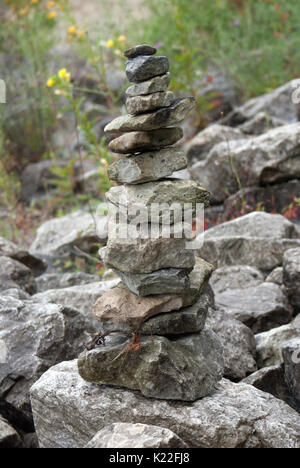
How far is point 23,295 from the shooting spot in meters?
4.60

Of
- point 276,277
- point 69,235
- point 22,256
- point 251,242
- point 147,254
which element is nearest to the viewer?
point 147,254

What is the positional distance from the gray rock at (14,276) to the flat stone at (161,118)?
2600mm

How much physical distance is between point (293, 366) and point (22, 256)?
349 centimetres

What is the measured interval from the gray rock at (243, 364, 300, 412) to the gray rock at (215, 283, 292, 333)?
76 cm

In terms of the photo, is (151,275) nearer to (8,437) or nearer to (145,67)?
(145,67)

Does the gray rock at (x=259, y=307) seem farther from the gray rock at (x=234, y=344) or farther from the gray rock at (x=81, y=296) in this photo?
the gray rock at (x=81, y=296)

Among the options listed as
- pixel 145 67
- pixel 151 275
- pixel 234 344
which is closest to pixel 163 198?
pixel 151 275

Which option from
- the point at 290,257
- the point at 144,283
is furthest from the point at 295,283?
the point at 144,283

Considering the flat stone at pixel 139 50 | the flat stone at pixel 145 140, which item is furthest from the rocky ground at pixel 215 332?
the flat stone at pixel 139 50

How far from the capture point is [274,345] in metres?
4.07

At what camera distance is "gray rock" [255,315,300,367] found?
407cm

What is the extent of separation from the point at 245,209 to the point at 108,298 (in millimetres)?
3448
